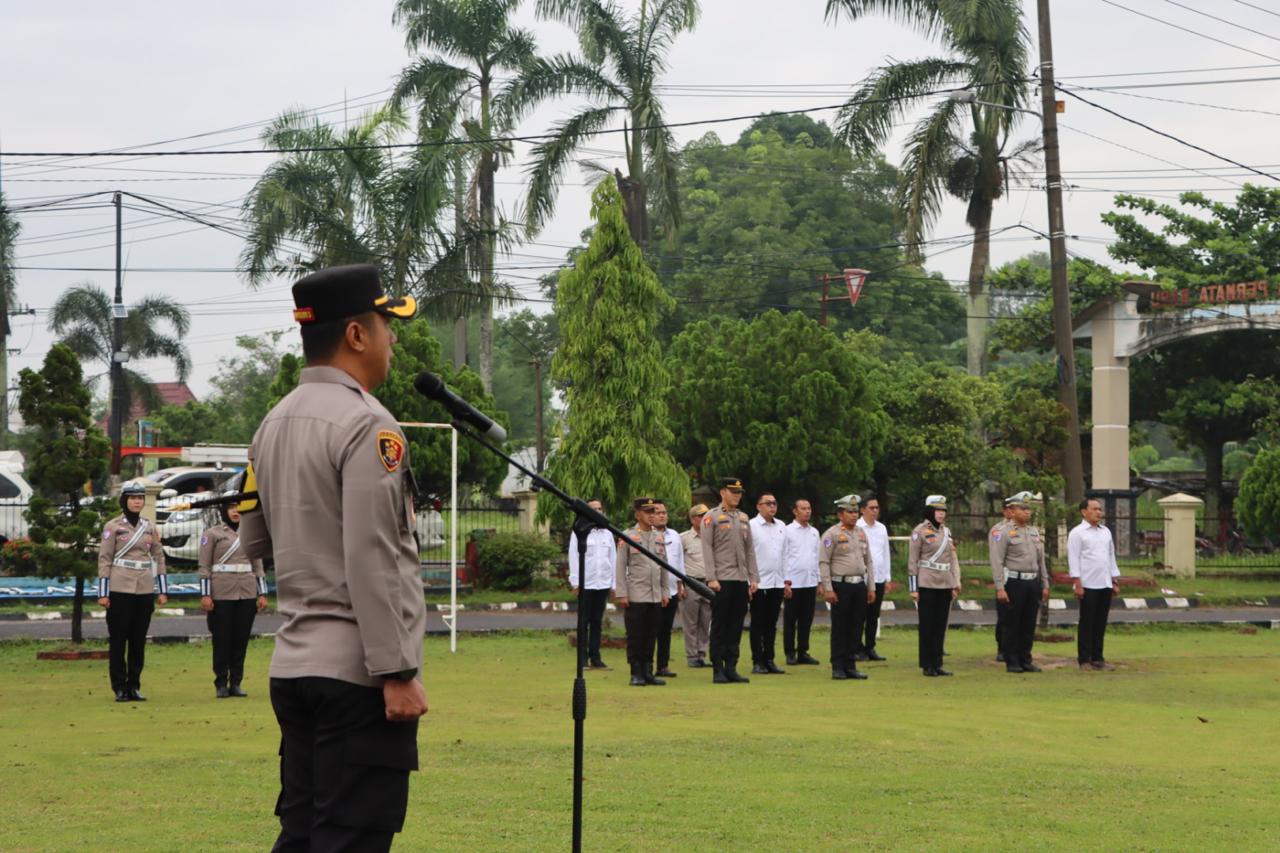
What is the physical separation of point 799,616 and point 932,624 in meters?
2.45

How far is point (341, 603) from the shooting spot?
4.62 meters

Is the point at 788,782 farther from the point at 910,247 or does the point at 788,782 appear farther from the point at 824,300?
the point at 824,300

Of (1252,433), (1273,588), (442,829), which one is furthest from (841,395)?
(442,829)

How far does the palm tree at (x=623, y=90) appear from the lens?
37188 millimetres

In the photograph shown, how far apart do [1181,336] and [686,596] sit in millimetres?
24823

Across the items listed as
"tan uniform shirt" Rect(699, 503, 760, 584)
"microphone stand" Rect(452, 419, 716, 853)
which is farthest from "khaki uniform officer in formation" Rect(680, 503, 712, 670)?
"microphone stand" Rect(452, 419, 716, 853)

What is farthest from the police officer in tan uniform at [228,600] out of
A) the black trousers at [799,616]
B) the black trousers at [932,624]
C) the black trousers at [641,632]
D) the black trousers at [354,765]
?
the black trousers at [354,765]

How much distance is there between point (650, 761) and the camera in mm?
10648

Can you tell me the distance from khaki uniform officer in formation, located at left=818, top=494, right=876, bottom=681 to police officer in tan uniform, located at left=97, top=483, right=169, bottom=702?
292 inches

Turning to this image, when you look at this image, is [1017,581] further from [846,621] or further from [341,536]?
[341,536]

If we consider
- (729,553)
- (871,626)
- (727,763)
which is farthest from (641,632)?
(727,763)

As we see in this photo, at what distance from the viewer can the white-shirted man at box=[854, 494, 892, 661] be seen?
2062cm

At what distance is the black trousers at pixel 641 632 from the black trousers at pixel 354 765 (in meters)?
12.6

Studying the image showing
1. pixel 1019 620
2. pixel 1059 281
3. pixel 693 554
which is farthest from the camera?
pixel 1059 281
